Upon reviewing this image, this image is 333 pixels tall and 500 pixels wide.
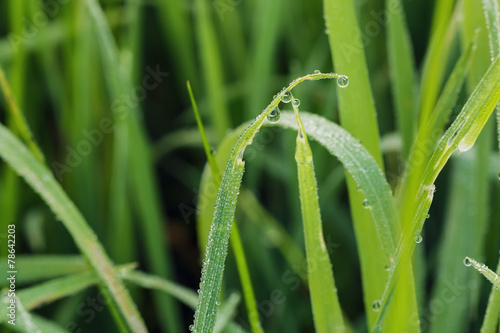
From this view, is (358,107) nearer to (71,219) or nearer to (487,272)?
(487,272)

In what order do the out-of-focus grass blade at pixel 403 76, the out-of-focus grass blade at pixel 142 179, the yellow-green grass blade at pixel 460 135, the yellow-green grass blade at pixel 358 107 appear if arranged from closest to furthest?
1. the yellow-green grass blade at pixel 460 135
2. the yellow-green grass blade at pixel 358 107
3. the out-of-focus grass blade at pixel 403 76
4. the out-of-focus grass blade at pixel 142 179

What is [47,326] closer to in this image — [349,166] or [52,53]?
[349,166]

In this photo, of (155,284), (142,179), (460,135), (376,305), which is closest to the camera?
(460,135)

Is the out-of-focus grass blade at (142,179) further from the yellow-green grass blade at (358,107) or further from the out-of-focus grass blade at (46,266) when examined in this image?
the yellow-green grass blade at (358,107)

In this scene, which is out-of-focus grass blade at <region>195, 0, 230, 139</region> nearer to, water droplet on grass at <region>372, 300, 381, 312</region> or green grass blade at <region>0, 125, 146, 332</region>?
green grass blade at <region>0, 125, 146, 332</region>

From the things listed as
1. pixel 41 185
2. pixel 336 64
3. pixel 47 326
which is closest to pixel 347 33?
pixel 336 64

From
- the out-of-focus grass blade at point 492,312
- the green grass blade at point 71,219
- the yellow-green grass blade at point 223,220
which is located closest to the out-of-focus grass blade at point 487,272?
the out-of-focus grass blade at point 492,312

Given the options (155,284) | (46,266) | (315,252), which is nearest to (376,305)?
(315,252)
